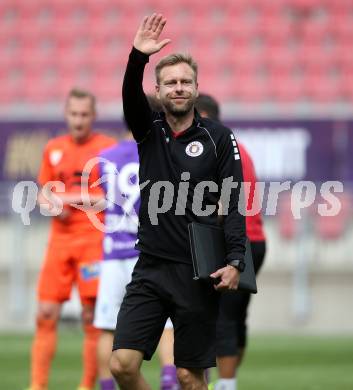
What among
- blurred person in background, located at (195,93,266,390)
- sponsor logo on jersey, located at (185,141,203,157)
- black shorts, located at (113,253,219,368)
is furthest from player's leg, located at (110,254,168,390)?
blurred person in background, located at (195,93,266,390)

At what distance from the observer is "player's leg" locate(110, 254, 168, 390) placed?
227 inches

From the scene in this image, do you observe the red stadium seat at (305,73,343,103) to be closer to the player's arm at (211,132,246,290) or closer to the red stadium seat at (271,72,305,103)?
the red stadium seat at (271,72,305,103)

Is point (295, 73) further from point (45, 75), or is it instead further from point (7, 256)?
point (7, 256)

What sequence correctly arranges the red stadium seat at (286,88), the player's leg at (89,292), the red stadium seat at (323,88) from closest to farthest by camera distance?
the player's leg at (89,292) < the red stadium seat at (323,88) < the red stadium seat at (286,88)

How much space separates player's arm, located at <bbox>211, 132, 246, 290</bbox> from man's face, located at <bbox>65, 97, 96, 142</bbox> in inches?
109

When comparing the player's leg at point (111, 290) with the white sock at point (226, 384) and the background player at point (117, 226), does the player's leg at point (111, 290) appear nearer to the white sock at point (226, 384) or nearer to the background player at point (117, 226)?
the background player at point (117, 226)

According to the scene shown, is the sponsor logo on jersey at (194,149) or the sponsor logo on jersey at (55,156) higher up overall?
the sponsor logo on jersey at (55,156)

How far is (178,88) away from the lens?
5.77 metres

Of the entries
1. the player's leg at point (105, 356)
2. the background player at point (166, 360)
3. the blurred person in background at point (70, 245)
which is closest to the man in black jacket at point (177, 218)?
the background player at point (166, 360)

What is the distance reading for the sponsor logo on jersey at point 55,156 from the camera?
861 centimetres

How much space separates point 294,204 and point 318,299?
1.28 m

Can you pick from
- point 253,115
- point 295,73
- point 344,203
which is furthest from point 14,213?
point 295,73

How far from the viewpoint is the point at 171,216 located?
5.86m

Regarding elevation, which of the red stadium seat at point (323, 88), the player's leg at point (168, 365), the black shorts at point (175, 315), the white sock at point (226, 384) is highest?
the red stadium seat at point (323, 88)
